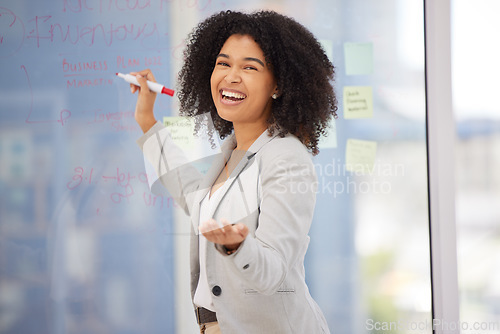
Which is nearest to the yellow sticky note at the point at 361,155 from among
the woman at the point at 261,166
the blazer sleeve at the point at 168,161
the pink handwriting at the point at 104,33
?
the woman at the point at 261,166

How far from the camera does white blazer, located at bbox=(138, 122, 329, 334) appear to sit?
41.0 inches

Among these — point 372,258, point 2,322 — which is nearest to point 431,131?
point 372,258

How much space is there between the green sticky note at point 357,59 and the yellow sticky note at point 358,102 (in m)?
0.06

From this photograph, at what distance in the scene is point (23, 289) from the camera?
73.0 inches

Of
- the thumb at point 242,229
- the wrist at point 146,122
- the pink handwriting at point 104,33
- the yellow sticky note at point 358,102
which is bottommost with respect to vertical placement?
the thumb at point 242,229

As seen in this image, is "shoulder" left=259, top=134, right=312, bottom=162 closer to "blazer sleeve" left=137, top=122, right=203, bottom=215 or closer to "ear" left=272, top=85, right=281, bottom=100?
"ear" left=272, top=85, right=281, bottom=100

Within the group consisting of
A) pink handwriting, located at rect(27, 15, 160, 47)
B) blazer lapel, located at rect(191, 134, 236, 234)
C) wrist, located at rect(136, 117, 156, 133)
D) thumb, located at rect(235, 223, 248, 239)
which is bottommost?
thumb, located at rect(235, 223, 248, 239)

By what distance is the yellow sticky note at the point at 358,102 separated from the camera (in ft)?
5.96

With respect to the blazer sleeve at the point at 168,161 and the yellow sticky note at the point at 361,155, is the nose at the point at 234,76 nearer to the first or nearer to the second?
the blazer sleeve at the point at 168,161

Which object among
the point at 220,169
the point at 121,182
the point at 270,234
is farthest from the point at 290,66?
the point at 121,182

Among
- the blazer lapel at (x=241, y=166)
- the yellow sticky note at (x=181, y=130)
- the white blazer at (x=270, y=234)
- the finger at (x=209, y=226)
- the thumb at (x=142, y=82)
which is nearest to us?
the finger at (x=209, y=226)

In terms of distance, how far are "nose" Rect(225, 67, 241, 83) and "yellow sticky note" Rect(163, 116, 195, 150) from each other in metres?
0.59

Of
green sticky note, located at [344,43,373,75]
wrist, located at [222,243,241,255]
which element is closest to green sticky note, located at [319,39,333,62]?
green sticky note, located at [344,43,373,75]

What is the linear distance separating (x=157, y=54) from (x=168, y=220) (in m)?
0.63
